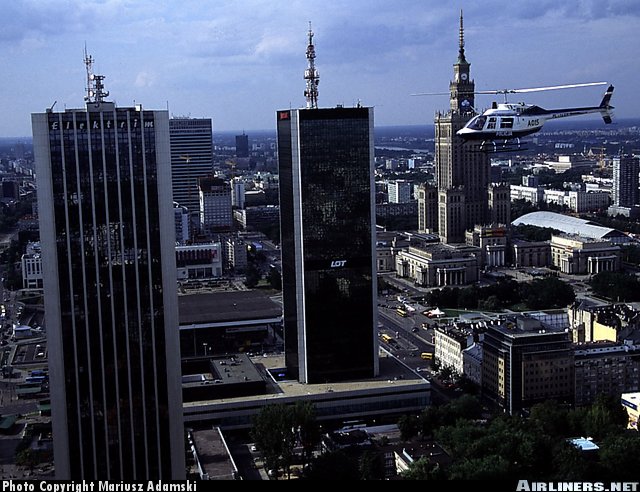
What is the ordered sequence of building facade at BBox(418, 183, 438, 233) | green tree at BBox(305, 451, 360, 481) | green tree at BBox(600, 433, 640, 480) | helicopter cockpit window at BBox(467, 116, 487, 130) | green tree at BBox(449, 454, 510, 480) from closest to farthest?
1. green tree at BBox(449, 454, 510, 480)
2. green tree at BBox(600, 433, 640, 480)
3. green tree at BBox(305, 451, 360, 481)
4. helicopter cockpit window at BBox(467, 116, 487, 130)
5. building facade at BBox(418, 183, 438, 233)

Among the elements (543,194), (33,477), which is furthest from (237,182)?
(33,477)

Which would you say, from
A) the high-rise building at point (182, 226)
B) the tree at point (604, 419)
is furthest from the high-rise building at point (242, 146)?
the tree at point (604, 419)

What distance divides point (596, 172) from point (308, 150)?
82.0m

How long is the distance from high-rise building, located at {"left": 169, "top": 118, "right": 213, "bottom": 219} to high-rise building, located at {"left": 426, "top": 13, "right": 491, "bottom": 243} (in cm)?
2234

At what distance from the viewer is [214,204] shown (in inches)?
2724

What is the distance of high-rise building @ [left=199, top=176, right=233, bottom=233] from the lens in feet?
226

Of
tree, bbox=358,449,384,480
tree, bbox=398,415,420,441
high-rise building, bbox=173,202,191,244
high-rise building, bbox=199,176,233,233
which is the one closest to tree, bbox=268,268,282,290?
high-rise building, bbox=173,202,191,244

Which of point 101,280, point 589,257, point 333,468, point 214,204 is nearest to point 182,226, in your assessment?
point 214,204

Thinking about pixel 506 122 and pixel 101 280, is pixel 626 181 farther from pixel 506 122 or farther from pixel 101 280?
pixel 101 280

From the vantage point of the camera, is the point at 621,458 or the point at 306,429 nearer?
the point at 621,458

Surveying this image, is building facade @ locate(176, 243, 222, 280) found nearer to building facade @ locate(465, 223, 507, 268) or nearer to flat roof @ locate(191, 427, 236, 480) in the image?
building facade @ locate(465, 223, 507, 268)

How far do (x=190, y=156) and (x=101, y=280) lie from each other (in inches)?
2202

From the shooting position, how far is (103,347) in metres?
18.8

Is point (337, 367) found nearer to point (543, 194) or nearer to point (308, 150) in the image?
point (308, 150)
